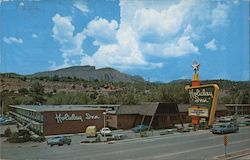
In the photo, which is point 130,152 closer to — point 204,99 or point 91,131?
point 91,131

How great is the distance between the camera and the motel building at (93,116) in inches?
413

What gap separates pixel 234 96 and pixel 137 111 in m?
5.13

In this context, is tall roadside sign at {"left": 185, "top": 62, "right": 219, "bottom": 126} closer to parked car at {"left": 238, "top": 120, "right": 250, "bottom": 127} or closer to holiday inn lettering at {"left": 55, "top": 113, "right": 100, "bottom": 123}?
parked car at {"left": 238, "top": 120, "right": 250, "bottom": 127}

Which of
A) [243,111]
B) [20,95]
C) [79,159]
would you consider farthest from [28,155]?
[243,111]

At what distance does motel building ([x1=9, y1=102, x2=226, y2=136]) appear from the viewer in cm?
1049

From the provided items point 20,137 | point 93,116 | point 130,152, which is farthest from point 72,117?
point 130,152

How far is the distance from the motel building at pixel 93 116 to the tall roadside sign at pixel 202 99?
128 cm

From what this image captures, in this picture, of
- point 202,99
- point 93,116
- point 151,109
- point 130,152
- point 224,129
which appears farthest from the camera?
point 151,109

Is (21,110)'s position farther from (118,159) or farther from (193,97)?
(193,97)

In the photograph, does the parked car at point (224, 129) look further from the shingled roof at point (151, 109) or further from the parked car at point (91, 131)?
the parked car at point (91, 131)

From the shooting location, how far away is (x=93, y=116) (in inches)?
515

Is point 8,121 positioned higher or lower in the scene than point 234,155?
higher

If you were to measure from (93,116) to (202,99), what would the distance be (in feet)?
17.7

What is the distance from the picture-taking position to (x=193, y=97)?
15.5 metres
